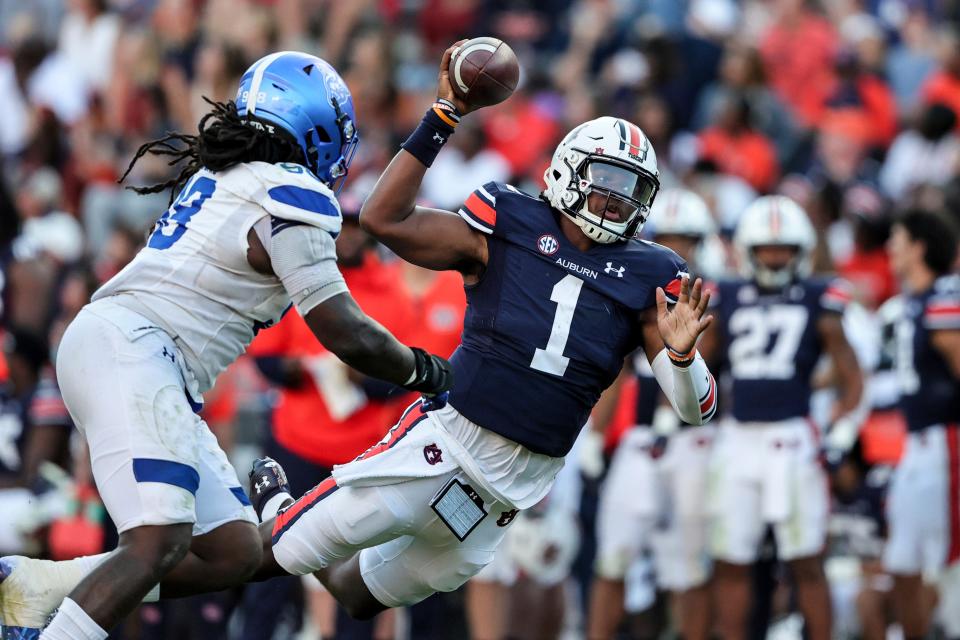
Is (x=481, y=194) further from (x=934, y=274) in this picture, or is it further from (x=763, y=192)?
(x=763, y=192)

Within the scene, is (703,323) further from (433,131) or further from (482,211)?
(433,131)

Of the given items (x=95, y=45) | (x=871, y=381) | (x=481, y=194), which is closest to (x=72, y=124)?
(x=95, y=45)

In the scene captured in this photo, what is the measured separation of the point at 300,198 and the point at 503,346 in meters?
1.07

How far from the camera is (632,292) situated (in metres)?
5.81

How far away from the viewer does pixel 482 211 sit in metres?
5.86

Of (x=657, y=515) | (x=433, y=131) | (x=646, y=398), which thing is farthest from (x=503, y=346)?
(x=657, y=515)

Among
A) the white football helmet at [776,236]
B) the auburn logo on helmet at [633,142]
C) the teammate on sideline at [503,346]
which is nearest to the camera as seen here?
the teammate on sideline at [503,346]

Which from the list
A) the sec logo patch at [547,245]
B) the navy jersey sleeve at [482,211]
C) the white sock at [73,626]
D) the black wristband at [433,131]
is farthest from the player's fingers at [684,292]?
the white sock at [73,626]

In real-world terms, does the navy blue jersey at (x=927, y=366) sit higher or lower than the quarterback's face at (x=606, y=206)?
lower

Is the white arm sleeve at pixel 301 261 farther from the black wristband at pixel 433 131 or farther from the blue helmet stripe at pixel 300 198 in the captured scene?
the black wristband at pixel 433 131

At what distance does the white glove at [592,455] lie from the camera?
28.5 ft

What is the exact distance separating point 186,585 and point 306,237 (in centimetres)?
137

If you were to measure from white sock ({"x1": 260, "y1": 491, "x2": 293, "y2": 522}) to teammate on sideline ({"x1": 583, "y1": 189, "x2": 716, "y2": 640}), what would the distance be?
103 inches

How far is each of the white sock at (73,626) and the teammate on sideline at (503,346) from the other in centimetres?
100
